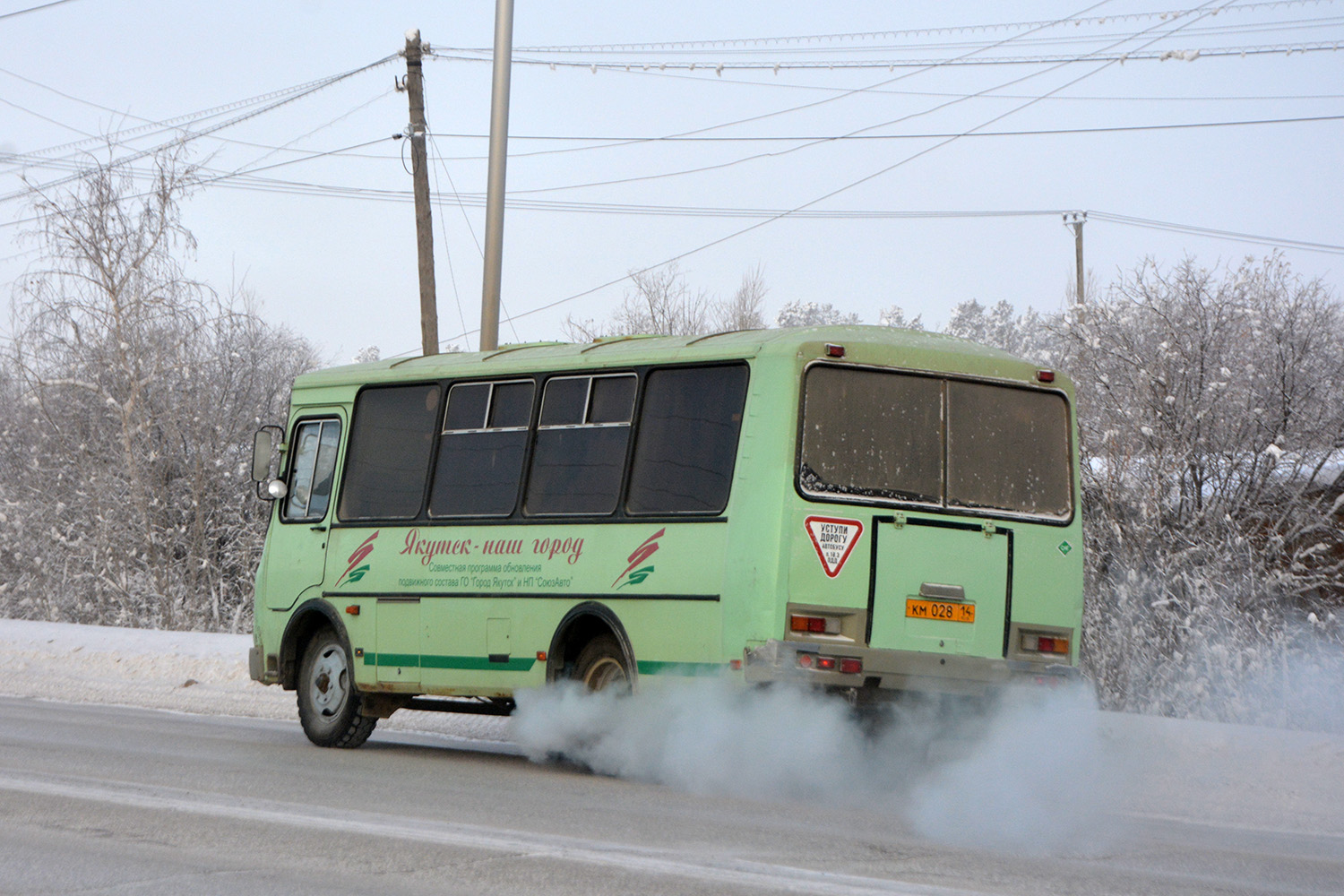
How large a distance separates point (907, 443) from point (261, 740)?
6.01 metres

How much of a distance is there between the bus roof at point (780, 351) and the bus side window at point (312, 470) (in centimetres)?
179

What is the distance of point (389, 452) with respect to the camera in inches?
477

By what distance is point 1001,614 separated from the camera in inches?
369

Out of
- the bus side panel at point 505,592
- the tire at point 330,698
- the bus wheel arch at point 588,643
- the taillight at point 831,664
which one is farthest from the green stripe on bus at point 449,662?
the taillight at point 831,664

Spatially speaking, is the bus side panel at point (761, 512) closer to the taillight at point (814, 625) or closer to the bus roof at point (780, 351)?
the taillight at point (814, 625)

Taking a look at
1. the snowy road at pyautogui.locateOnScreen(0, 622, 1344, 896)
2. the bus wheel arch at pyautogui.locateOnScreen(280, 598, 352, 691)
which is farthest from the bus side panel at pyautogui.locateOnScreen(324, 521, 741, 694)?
the snowy road at pyautogui.locateOnScreen(0, 622, 1344, 896)

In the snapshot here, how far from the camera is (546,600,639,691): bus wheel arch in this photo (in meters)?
9.91

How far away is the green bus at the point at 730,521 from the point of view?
29.6 feet

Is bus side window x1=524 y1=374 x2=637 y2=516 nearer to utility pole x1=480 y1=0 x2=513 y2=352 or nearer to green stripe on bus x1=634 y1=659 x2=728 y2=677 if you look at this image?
green stripe on bus x1=634 y1=659 x2=728 y2=677

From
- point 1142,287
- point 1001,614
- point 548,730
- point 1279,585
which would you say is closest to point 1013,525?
point 1001,614

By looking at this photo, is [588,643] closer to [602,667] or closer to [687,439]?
[602,667]

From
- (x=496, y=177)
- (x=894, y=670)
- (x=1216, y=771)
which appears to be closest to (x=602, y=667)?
(x=894, y=670)

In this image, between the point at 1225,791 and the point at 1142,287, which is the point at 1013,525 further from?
the point at 1142,287

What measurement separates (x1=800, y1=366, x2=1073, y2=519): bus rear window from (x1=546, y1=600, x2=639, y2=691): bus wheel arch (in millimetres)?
1774
